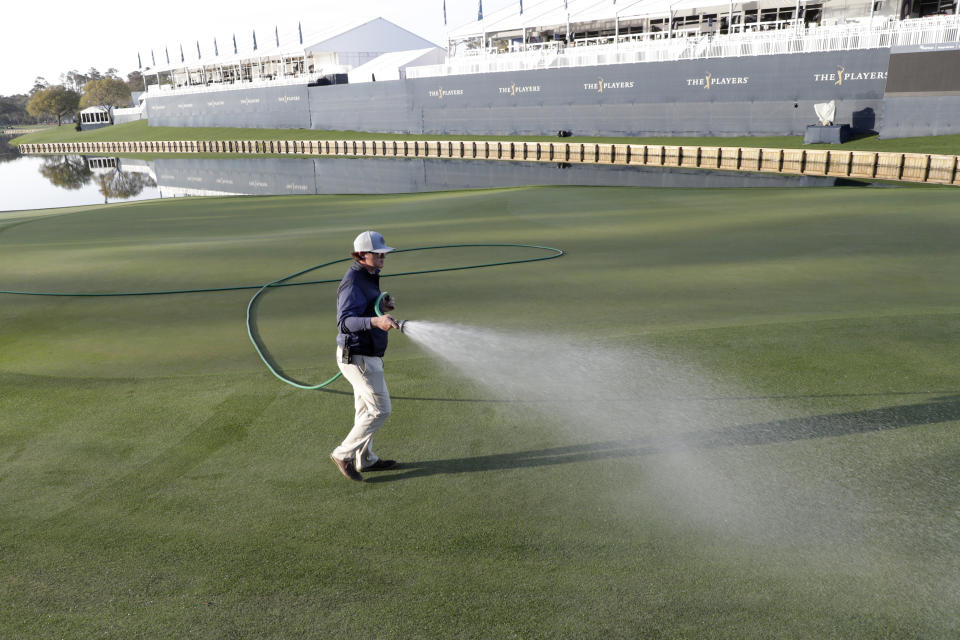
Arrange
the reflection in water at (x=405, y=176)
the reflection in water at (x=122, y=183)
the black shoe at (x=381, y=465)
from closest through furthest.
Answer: the black shoe at (x=381, y=465) < the reflection in water at (x=405, y=176) < the reflection in water at (x=122, y=183)

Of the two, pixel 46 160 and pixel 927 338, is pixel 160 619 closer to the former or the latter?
pixel 927 338

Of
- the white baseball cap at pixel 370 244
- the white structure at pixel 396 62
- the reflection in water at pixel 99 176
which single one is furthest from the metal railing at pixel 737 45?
the white baseball cap at pixel 370 244

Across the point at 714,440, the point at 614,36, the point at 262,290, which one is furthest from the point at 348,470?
the point at 614,36

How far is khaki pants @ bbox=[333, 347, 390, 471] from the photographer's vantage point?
6176 millimetres

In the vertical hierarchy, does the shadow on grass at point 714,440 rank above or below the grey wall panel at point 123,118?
below

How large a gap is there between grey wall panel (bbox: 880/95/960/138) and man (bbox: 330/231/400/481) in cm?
4301

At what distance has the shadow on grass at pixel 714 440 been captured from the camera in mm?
6480

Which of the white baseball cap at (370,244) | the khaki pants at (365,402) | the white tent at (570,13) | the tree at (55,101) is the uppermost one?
the white tent at (570,13)

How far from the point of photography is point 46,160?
302 feet

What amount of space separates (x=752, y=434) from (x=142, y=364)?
25.7 ft

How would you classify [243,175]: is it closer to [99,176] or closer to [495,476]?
[99,176]

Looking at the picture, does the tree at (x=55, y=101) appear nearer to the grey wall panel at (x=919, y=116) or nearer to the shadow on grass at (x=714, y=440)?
the grey wall panel at (x=919, y=116)

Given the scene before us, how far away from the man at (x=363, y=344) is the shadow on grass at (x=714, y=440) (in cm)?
34

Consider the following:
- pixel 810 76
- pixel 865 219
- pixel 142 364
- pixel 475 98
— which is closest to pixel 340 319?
pixel 142 364
